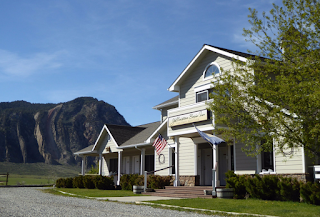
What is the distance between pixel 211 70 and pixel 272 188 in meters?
8.87

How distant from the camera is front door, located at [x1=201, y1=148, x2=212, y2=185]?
2197 centimetres

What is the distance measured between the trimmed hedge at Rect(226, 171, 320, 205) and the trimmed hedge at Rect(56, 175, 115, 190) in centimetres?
1300

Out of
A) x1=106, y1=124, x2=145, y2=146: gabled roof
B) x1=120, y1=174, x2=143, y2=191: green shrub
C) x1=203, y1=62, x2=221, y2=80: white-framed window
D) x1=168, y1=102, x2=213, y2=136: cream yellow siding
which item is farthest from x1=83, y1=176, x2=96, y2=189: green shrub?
x1=203, y1=62, x2=221, y2=80: white-framed window

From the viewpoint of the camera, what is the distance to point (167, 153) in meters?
24.9

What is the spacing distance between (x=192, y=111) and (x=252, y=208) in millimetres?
8403

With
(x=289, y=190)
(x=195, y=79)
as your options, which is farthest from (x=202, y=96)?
(x=289, y=190)

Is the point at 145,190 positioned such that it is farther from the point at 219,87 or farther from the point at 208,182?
the point at 219,87

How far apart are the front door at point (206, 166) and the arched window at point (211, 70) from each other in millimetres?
4658

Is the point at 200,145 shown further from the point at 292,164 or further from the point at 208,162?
the point at 292,164

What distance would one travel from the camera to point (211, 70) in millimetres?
21453

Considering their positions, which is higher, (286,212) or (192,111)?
(192,111)

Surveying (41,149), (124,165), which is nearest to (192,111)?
(124,165)

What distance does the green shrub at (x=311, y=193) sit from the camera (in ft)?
42.5

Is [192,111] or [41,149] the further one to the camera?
[41,149]
